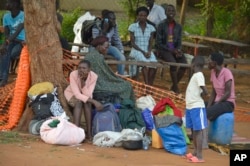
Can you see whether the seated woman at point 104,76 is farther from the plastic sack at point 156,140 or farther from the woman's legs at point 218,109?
the woman's legs at point 218,109

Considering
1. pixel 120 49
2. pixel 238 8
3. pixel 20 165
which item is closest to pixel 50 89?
pixel 20 165

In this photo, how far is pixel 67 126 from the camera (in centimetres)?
787

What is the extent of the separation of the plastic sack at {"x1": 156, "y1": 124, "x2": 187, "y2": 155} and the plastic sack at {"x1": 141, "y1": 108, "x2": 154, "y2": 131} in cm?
52

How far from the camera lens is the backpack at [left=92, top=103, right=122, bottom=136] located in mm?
8336

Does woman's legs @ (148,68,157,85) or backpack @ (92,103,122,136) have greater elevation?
woman's legs @ (148,68,157,85)

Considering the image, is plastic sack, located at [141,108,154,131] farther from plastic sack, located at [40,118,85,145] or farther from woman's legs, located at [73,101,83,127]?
plastic sack, located at [40,118,85,145]

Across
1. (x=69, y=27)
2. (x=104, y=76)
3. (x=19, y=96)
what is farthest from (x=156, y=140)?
(x=69, y=27)

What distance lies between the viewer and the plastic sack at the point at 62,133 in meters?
7.79

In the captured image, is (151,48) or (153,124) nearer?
(153,124)

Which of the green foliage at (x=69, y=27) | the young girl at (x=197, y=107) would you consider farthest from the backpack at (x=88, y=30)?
the green foliage at (x=69, y=27)

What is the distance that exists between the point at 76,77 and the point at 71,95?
31 centimetres

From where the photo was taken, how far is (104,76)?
8922 mm

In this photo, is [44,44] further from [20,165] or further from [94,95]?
[20,165]

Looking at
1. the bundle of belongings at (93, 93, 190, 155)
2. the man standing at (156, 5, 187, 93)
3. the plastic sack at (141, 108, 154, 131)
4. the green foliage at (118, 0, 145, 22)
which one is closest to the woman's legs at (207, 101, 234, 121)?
the bundle of belongings at (93, 93, 190, 155)
